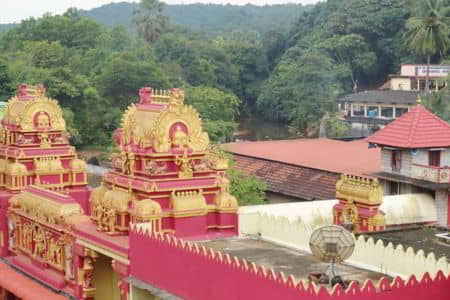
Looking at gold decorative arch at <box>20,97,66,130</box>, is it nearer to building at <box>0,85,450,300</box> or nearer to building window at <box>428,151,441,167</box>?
building at <box>0,85,450,300</box>

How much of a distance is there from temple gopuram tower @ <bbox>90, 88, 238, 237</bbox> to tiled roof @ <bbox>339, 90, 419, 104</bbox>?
4786 cm

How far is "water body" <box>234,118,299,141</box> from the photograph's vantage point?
8056 centimetres

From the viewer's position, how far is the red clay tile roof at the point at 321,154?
1328 inches

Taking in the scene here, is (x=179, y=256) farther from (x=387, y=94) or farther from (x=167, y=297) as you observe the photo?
(x=387, y=94)

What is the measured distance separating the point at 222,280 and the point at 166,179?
434cm

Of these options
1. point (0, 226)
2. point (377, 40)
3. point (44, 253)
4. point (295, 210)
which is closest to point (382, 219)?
point (295, 210)

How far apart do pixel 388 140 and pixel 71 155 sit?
10007 millimetres

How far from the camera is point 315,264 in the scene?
54.4 ft

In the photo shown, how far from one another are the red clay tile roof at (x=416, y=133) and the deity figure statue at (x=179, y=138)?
346 inches

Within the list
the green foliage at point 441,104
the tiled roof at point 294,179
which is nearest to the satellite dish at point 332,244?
the tiled roof at point 294,179

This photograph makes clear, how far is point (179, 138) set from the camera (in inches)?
764

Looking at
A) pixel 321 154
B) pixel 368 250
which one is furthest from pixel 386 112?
pixel 368 250

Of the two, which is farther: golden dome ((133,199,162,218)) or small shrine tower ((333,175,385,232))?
small shrine tower ((333,175,385,232))

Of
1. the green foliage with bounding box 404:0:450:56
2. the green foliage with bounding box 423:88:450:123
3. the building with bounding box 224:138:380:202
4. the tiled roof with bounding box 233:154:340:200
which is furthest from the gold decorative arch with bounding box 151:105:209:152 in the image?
the green foliage with bounding box 404:0:450:56
